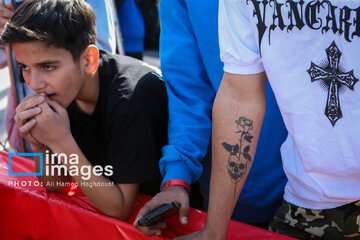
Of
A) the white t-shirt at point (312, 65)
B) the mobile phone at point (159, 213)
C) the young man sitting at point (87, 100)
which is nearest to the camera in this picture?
the white t-shirt at point (312, 65)

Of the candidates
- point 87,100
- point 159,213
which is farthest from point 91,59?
point 159,213

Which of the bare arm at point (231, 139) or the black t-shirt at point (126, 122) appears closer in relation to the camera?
the bare arm at point (231, 139)

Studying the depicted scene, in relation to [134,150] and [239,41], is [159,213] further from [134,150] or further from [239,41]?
[239,41]

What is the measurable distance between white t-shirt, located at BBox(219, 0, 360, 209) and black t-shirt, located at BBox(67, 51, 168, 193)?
0.49 metres

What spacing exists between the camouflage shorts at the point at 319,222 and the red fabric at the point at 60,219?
0.38 feet

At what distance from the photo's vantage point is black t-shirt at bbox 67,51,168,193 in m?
1.44

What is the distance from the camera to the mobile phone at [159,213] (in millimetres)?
1139

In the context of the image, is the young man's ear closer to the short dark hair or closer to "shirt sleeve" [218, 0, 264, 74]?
the short dark hair

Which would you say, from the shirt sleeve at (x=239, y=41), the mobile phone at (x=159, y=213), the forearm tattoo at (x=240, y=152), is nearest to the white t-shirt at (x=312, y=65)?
the shirt sleeve at (x=239, y=41)

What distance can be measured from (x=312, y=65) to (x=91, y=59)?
0.92m

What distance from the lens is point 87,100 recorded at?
166 cm

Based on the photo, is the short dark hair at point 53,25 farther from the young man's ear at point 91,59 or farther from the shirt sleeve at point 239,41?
the shirt sleeve at point 239,41

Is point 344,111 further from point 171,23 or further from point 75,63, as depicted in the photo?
point 75,63

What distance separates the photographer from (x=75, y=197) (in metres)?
1.50
